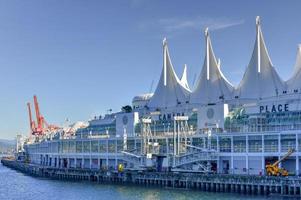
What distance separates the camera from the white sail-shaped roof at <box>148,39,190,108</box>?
333 feet

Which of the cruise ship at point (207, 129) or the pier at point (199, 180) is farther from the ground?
the cruise ship at point (207, 129)

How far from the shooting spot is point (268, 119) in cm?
7788

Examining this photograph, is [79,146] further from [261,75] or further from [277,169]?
[277,169]

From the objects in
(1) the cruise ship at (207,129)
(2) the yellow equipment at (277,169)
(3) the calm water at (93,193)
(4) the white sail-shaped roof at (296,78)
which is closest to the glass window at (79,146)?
(1) the cruise ship at (207,129)

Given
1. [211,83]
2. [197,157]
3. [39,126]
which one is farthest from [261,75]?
[39,126]

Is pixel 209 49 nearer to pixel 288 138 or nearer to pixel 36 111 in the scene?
pixel 288 138

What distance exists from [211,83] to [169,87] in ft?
39.0

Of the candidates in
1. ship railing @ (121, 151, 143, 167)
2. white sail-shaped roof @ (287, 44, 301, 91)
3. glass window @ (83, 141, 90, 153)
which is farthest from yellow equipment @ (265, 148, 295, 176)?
glass window @ (83, 141, 90, 153)

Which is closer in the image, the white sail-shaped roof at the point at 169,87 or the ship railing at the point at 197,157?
the ship railing at the point at 197,157

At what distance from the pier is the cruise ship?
3401mm

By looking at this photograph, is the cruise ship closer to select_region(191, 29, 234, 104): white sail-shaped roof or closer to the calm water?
select_region(191, 29, 234, 104): white sail-shaped roof

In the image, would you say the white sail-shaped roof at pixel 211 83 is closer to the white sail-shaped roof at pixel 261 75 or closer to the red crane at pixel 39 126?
the white sail-shaped roof at pixel 261 75

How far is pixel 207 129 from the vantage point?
8012 cm

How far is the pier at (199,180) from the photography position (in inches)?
2092
